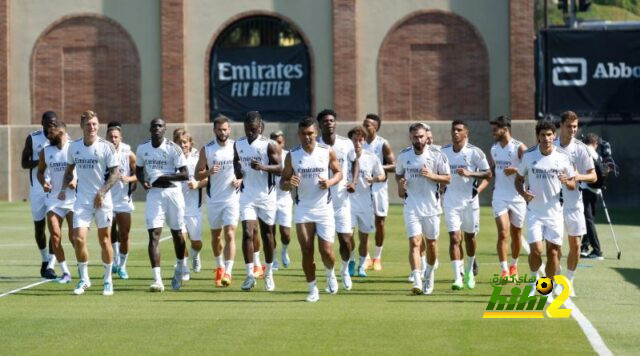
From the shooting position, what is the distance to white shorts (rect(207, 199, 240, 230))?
1927 centimetres

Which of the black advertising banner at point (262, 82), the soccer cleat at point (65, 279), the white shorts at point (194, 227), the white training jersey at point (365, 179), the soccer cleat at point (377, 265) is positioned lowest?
the soccer cleat at point (377, 265)

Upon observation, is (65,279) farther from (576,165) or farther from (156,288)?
(576,165)

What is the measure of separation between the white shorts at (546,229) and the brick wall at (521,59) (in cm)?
3101

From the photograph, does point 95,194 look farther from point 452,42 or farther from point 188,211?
point 452,42

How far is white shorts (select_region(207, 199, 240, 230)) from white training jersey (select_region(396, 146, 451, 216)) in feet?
8.45

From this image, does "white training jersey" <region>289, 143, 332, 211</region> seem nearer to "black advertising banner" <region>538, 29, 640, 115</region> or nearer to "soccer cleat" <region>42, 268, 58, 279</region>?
"soccer cleat" <region>42, 268, 58, 279</region>

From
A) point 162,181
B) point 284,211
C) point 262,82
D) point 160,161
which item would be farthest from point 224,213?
point 262,82

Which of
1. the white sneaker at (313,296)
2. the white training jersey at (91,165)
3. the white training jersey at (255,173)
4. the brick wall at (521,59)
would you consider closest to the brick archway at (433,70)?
the brick wall at (521,59)

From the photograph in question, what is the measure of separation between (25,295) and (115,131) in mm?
2964

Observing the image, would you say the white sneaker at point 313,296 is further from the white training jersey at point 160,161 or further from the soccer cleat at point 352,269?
the soccer cleat at point 352,269

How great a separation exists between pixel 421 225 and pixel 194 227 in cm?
430

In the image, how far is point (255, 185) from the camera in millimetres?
19094

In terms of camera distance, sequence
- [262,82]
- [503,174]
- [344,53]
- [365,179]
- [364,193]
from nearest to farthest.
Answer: [503,174]
[365,179]
[364,193]
[344,53]
[262,82]

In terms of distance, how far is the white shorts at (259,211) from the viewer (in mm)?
19000
